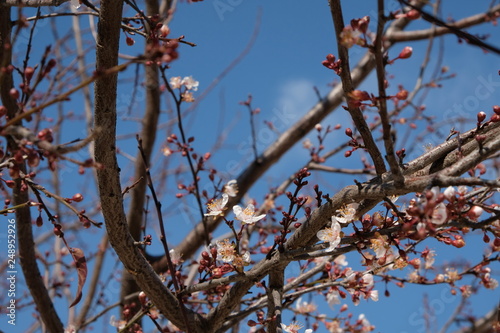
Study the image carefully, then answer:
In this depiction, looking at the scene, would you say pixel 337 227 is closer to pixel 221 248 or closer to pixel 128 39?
pixel 221 248

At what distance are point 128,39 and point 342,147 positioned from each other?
2428 millimetres

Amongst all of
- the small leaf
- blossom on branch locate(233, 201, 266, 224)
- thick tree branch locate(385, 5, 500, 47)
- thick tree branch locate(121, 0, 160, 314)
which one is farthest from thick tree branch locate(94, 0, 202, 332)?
thick tree branch locate(385, 5, 500, 47)

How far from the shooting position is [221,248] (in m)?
1.66

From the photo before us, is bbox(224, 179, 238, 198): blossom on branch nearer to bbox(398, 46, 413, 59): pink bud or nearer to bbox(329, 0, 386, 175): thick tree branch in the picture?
bbox(329, 0, 386, 175): thick tree branch

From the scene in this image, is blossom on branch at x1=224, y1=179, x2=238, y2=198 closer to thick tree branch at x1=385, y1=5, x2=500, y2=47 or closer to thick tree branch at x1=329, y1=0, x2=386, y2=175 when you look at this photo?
thick tree branch at x1=329, y1=0, x2=386, y2=175

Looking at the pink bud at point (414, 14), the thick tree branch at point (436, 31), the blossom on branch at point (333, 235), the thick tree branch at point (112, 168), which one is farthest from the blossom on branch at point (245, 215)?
the thick tree branch at point (436, 31)

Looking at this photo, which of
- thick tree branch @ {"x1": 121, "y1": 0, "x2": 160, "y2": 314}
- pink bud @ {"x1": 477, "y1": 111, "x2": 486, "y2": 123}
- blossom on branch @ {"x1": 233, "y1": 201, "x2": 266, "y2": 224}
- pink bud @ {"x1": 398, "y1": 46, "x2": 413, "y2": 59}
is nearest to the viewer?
pink bud @ {"x1": 398, "y1": 46, "x2": 413, "y2": 59}

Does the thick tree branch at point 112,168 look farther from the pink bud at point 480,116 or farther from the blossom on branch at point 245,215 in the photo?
→ the pink bud at point 480,116

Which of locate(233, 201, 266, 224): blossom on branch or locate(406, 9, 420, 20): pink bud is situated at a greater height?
locate(233, 201, 266, 224): blossom on branch

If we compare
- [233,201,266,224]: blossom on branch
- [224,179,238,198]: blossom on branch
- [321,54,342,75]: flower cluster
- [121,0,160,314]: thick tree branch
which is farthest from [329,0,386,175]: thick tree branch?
[121,0,160,314]: thick tree branch

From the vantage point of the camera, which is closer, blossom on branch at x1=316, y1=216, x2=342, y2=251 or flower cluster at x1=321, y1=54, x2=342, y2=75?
flower cluster at x1=321, y1=54, x2=342, y2=75

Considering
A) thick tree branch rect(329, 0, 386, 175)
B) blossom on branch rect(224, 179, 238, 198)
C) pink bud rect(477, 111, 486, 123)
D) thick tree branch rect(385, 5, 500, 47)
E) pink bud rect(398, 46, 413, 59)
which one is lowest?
pink bud rect(477, 111, 486, 123)

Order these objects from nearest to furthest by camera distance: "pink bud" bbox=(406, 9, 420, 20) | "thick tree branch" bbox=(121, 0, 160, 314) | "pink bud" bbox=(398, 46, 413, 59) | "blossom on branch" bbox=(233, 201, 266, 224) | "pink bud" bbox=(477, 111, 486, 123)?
"pink bud" bbox=(406, 9, 420, 20), "pink bud" bbox=(398, 46, 413, 59), "pink bud" bbox=(477, 111, 486, 123), "blossom on branch" bbox=(233, 201, 266, 224), "thick tree branch" bbox=(121, 0, 160, 314)

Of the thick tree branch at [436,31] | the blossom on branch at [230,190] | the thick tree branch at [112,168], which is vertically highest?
the thick tree branch at [436,31]
